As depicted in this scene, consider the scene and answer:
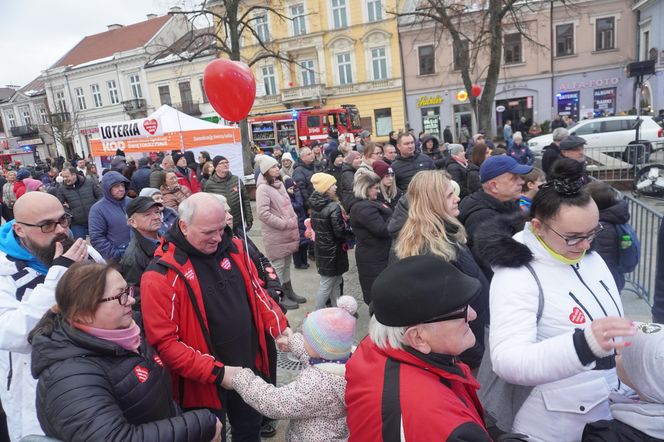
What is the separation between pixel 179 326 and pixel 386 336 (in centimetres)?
137

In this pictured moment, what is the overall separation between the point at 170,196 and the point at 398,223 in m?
3.46

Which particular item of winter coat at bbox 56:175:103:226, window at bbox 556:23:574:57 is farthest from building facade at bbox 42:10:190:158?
winter coat at bbox 56:175:103:226

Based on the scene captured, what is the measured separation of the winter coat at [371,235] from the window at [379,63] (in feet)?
87.4

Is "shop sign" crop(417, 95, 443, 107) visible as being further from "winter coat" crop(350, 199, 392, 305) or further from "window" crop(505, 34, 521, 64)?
"winter coat" crop(350, 199, 392, 305)

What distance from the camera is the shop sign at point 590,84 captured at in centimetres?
2456

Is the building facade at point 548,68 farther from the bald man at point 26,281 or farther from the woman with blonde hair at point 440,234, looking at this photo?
the bald man at point 26,281

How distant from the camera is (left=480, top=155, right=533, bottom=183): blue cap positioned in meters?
3.14

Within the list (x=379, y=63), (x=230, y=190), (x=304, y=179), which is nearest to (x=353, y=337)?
(x=230, y=190)

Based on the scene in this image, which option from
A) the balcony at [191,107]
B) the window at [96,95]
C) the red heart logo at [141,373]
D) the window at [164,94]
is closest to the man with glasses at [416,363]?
the red heart logo at [141,373]

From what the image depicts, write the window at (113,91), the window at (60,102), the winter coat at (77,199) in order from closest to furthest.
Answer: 1. the winter coat at (77,199)
2. the window at (113,91)
3. the window at (60,102)

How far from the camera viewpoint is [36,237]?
2232 mm

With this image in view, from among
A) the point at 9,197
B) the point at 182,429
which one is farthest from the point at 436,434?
the point at 9,197

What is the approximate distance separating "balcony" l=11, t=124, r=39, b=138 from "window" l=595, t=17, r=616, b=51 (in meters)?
48.3

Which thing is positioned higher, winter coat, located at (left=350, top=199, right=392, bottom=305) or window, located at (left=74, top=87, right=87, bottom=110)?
window, located at (left=74, top=87, right=87, bottom=110)
